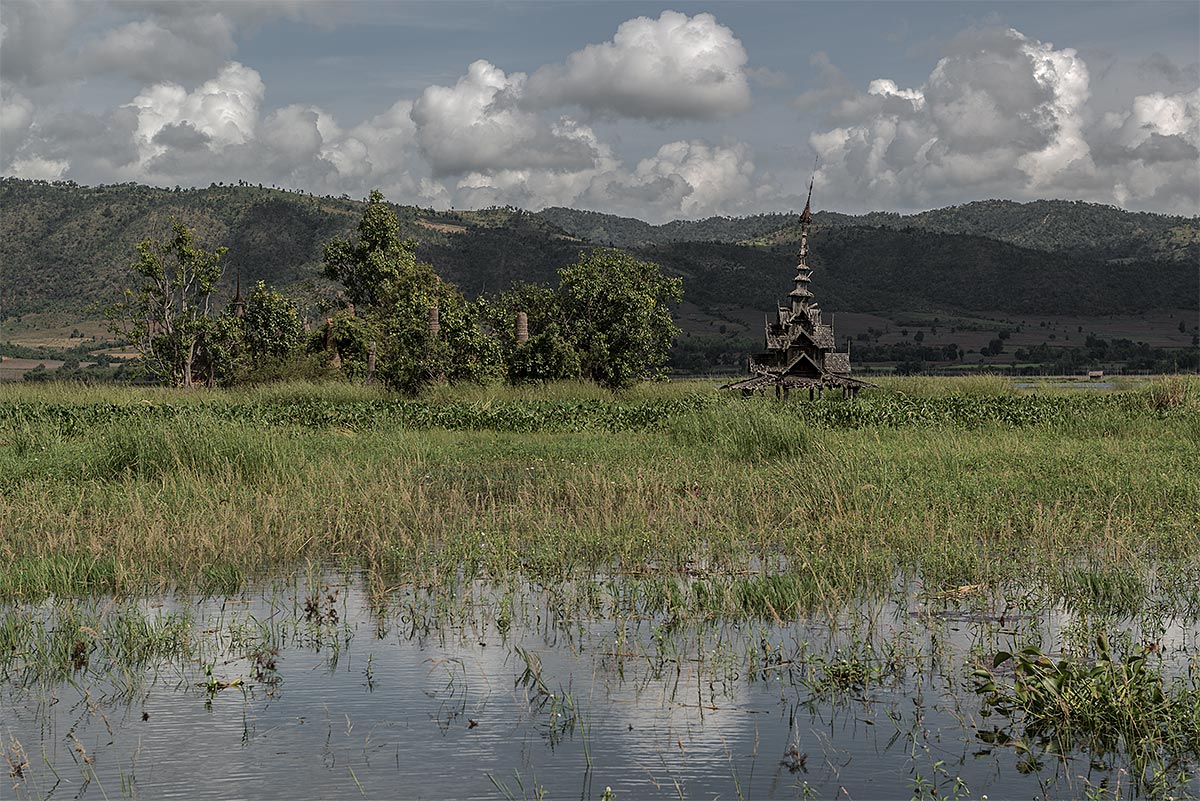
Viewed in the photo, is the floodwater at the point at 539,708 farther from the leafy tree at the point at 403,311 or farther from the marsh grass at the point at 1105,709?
the leafy tree at the point at 403,311

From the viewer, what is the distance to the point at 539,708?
8.27 metres

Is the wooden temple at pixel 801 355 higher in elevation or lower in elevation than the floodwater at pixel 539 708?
higher

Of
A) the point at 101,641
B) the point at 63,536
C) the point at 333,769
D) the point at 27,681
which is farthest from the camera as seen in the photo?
the point at 63,536

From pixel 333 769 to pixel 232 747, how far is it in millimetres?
829

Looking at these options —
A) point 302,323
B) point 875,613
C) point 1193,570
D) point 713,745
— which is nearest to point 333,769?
point 713,745

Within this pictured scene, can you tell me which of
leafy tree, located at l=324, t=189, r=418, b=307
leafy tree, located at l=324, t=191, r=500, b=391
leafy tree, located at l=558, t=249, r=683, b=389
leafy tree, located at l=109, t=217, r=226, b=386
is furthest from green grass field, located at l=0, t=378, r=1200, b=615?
leafy tree, located at l=324, t=189, r=418, b=307

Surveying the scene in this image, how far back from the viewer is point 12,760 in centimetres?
723

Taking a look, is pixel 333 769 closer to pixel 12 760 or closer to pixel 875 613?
pixel 12 760

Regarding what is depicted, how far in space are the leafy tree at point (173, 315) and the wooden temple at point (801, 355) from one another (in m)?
24.1

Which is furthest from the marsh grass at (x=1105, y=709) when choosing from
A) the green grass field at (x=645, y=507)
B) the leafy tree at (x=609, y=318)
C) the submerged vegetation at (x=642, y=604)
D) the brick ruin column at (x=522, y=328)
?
the leafy tree at (x=609, y=318)

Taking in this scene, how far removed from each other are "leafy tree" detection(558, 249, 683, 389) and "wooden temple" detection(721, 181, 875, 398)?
16.3 feet

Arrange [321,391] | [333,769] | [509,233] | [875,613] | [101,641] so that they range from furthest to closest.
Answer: [509,233], [321,391], [875,613], [101,641], [333,769]

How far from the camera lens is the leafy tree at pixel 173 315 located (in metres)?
49.2

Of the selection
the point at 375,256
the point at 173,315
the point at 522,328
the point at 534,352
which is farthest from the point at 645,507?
the point at 375,256
